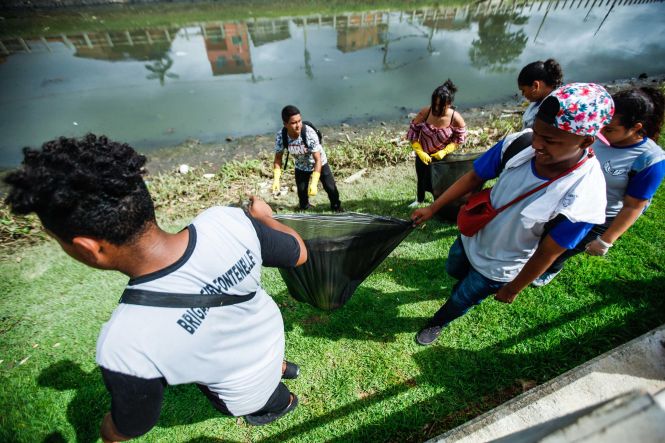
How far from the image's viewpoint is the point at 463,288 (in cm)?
209

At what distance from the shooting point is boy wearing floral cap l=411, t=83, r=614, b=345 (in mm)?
1314

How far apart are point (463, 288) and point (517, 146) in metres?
0.95

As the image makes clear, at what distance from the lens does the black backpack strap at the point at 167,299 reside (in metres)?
0.94

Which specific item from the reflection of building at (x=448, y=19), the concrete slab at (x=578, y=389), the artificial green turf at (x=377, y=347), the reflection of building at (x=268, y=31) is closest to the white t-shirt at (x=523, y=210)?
the concrete slab at (x=578, y=389)

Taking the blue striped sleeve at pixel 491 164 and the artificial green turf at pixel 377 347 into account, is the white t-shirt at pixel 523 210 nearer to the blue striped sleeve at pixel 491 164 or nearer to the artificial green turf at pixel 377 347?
the blue striped sleeve at pixel 491 164

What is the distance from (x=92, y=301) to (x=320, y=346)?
90.7 inches

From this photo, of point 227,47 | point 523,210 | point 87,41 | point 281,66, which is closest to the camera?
point 523,210

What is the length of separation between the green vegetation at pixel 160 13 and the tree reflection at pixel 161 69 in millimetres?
6062

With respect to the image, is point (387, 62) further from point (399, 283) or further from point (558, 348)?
point (558, 348)

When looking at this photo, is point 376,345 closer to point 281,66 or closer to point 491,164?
point 491,164

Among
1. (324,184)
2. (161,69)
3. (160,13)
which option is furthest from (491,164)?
(160,13)

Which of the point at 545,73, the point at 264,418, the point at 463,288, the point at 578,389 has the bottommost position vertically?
the point at 264,418

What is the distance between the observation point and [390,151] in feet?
17.4

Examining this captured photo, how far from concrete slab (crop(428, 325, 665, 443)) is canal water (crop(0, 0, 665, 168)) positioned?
683 centimetres
